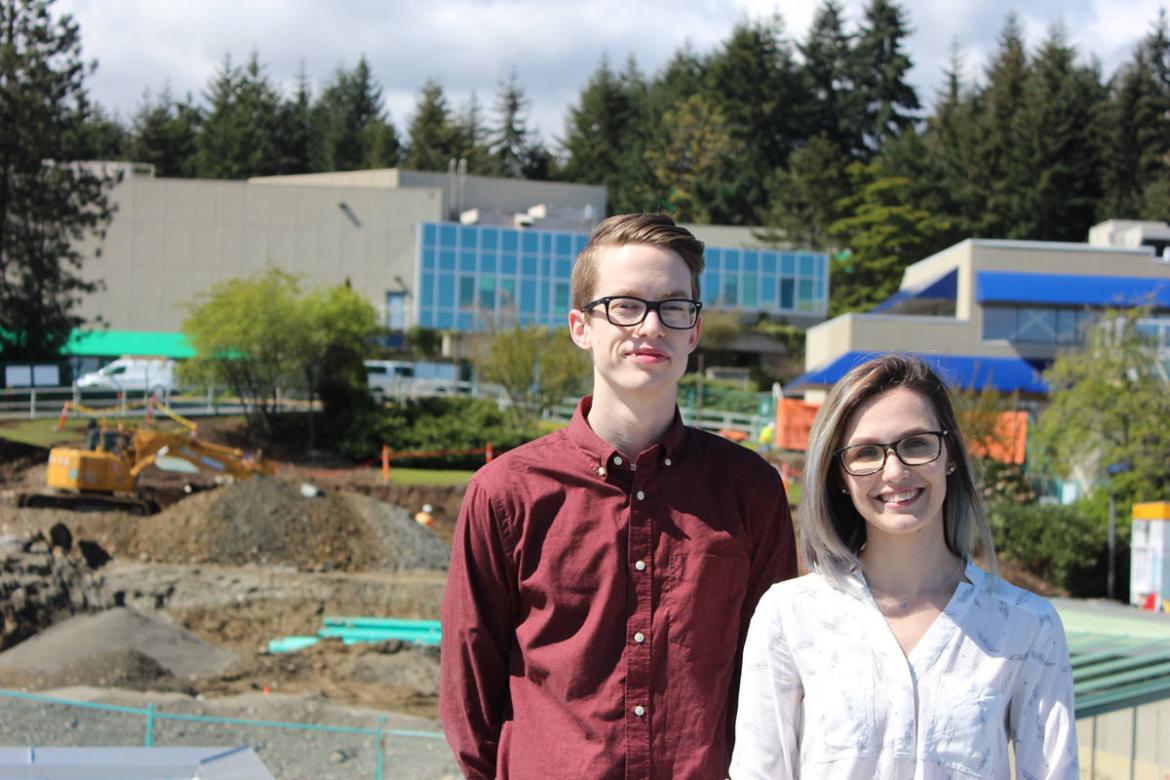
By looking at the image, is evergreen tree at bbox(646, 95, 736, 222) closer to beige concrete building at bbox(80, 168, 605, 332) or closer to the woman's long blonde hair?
beige concrete building at bbox(80, 168, 605, 332)

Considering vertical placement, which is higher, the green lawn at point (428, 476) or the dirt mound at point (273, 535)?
the green lawn at point (428, 476)

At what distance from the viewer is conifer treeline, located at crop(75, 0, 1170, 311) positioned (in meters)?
78.8

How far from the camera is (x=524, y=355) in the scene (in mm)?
48906

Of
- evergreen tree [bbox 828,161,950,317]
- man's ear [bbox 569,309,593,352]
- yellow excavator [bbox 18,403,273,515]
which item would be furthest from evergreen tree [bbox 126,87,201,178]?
man's ear [bbox 569,309,593,352]

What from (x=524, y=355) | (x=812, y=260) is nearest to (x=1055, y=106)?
(x=812, y=260)

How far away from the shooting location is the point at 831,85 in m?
95.9

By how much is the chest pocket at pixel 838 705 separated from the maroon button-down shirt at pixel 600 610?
0.48m

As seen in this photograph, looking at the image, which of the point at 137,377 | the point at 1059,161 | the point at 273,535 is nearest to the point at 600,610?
the point at 273,535

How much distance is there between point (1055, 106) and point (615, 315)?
81659 mm

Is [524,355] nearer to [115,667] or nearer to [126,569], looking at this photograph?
[126,569]

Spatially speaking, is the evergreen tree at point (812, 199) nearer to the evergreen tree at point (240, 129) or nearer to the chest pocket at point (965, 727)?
the evergreen tree at point (240, 129)

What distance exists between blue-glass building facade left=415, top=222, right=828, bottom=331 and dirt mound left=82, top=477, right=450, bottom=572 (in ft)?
106

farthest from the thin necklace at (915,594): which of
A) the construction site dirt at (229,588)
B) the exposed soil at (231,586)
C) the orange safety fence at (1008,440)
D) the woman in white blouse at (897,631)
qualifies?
the orange safety fence at (1008,440)

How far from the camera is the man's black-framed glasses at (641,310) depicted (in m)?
3.50
